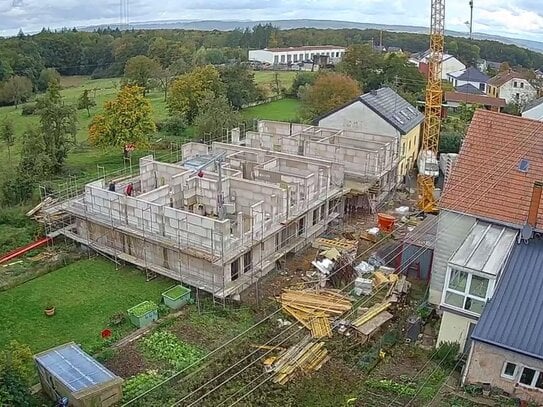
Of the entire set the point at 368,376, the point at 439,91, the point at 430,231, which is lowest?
the point at 368,376

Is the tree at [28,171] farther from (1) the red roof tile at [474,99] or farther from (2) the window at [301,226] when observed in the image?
(1) the red roof tile at [474,99]

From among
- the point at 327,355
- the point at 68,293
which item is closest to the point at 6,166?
the point at 68,293

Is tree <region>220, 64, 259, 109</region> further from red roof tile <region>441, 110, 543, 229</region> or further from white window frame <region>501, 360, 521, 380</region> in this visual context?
white window frame <region>501, 360, 521, 380</region>

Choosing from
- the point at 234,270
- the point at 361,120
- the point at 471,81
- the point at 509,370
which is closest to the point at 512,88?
the point at 471,81

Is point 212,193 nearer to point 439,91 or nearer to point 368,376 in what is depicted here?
point 368,376

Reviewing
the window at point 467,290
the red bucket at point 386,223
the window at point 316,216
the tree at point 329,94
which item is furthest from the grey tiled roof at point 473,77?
the window at point 467,290

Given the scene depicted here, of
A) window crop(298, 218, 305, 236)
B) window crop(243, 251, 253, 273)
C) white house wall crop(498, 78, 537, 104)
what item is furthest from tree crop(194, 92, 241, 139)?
white house wall crop(498, 78, 537, 104)
